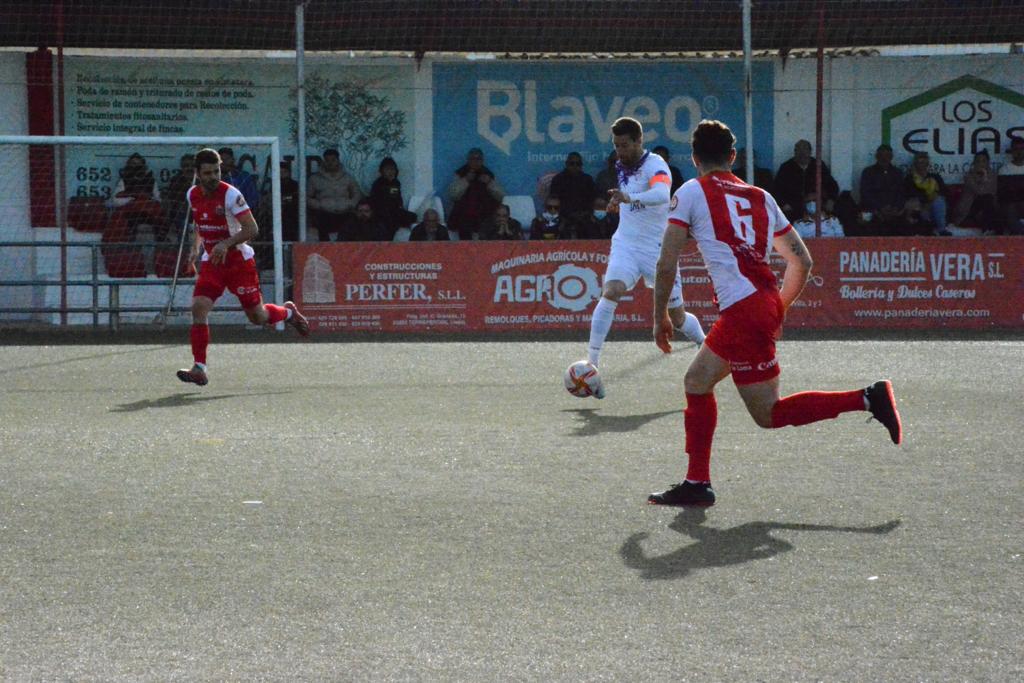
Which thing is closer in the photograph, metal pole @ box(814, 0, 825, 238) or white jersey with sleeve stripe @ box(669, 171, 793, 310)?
white jersey with sleeve stripe @ box(669, 171, 793, 310)

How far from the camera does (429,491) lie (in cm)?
674

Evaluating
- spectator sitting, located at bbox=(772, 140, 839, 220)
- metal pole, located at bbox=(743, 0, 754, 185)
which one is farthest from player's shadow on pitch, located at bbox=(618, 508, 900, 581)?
spectator sitting, located at bbox=(772, 140, 839, 220)

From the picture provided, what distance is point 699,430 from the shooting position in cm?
640

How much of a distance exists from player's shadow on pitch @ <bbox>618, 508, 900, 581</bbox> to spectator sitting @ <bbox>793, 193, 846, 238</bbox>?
13.3 metres

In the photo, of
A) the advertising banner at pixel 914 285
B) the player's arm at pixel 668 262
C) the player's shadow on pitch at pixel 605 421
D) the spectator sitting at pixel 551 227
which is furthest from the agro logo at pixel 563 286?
the player's arm at pixel 668 262

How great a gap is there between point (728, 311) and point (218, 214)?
21.1 ft

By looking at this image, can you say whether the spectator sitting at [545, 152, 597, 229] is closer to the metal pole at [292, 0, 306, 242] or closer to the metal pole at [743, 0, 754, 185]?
the metal pole at [743, 0, 754, 185]

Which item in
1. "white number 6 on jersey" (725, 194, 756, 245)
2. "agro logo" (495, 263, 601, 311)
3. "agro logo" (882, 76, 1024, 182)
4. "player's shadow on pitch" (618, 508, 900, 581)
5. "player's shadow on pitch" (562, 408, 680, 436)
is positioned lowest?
"player's shadow on pitch" (618, 508, 900, 581)

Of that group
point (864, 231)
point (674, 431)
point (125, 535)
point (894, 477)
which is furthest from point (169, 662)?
point (864, 231)

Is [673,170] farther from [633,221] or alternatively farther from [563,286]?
[633,221]

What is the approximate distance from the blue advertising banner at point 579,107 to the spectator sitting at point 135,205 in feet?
14.0

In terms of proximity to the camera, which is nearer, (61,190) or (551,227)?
(551,227)

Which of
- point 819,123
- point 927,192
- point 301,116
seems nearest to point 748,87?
point 819,123

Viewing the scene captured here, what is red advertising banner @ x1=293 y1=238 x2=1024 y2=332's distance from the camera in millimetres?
17078
